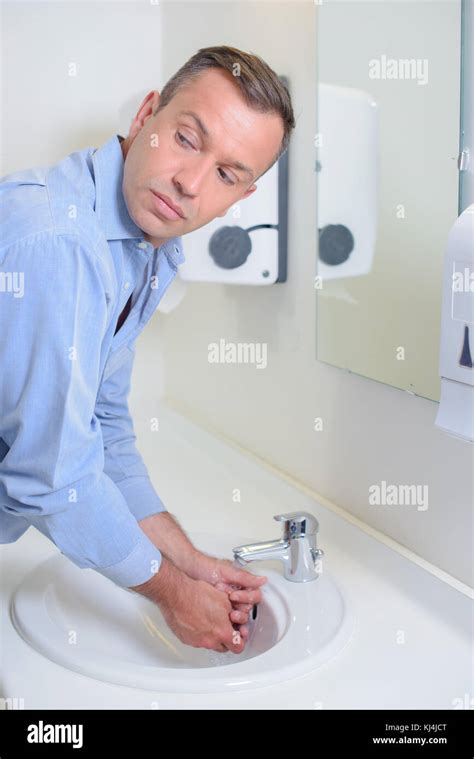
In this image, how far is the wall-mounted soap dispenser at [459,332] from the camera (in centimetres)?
85

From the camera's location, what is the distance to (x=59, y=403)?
3.00ft

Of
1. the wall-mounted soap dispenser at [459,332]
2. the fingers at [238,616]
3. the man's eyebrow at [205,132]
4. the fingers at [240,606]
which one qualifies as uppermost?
the man's eyebrow at [205,132]

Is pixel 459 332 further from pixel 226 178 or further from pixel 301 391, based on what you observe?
pixel 301 391

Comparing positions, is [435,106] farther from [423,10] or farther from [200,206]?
[200,206]

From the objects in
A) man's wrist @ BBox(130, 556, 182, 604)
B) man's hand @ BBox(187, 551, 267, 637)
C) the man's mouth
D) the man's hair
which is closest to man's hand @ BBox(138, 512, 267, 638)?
man's hand @ BBox(187, 551, 267, 637)

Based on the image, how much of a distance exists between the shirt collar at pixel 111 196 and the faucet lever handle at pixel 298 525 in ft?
1.45

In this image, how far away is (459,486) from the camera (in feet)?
3.67

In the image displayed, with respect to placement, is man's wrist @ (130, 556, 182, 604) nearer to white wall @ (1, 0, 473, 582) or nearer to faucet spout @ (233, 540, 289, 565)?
faucet spout @ (233, 540, 289, 565)

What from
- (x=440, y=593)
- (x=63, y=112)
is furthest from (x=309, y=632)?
(x=63, y=112)

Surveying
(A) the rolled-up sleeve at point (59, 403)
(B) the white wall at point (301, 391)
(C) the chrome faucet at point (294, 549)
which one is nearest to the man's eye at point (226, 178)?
(A) the rolled-up sleeve at point (59, 403)

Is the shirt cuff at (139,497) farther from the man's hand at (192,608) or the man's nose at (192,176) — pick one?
the man's nose at (192,176)

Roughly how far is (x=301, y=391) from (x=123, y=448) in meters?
0.38

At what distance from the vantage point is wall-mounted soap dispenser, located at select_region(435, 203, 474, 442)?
33.6 inches

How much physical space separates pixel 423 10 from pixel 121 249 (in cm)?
52
